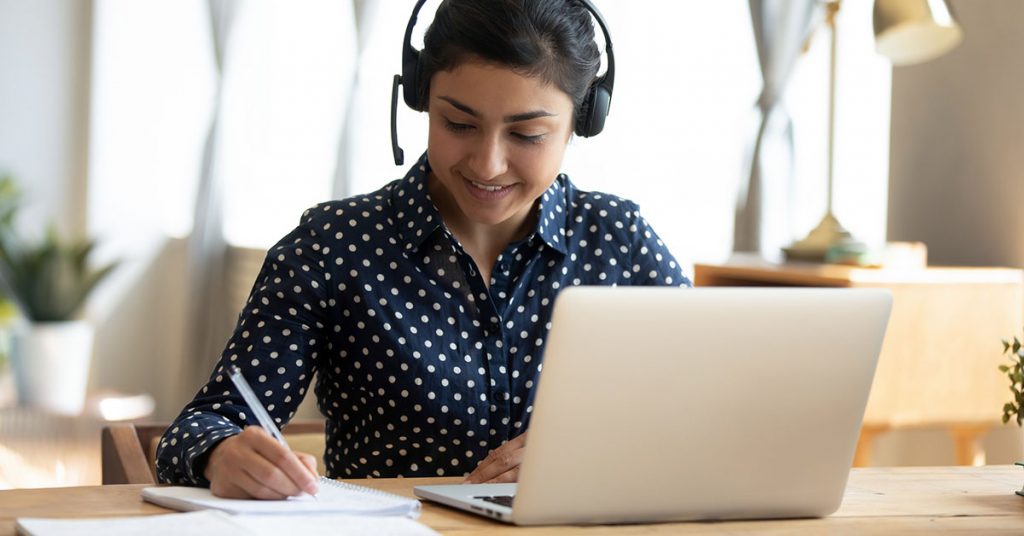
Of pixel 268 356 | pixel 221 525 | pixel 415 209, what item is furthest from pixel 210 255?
pixel 221 525

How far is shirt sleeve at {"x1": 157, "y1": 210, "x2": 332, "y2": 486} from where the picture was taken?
126 centimetres

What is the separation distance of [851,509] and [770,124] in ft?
8.57

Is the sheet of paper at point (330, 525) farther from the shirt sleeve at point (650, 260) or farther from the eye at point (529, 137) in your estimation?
the shirt sleeve at point (650, 260)

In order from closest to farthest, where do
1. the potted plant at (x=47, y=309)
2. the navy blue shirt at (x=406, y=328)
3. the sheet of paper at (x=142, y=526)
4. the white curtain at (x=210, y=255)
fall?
the sheet of paper at (x=142, y=526) → the navy blue shirt at (x=406, y=328) → the white curtain at (x=210, y=255) → the potted plant at (x=47, y=309)

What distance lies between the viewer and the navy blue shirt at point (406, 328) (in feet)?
4.94

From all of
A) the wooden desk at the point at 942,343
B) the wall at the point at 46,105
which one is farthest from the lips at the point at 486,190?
the wall at the point at 46,105

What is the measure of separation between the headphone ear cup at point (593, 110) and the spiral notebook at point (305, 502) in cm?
59

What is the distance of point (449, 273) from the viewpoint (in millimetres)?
1557

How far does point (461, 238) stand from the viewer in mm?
1596

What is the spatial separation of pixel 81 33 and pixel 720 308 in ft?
14.3

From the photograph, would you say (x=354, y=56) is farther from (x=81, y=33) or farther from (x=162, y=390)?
(x=162, y=390)

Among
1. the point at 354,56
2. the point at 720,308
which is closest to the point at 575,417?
the point at 720,308

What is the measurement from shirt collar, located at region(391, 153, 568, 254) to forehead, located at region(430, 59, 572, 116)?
0.16m

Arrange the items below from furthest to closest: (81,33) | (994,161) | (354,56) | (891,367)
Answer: (81,33) < (354,56) < (994,161) < (891,367)
